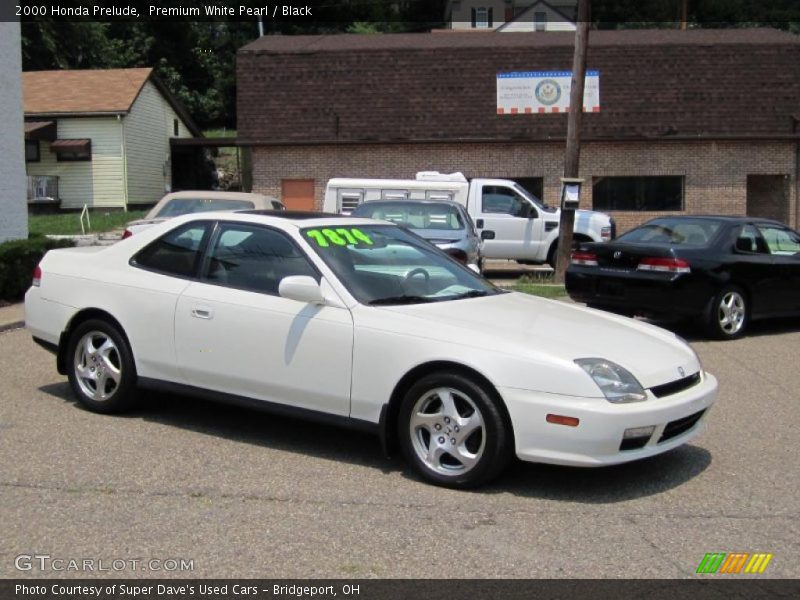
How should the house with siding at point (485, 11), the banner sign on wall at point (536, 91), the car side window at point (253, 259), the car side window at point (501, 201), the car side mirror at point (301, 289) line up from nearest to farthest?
the car side mirror at point (301, 289) < the car side window at point (253, 259) < the car side window at point (501, 201) < the banner sign on wall at point (536, 91) < the house with siding at point (485, 11)

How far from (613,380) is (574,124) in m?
12.2

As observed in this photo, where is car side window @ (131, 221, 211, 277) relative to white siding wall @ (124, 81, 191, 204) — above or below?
below

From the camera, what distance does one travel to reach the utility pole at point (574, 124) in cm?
1612

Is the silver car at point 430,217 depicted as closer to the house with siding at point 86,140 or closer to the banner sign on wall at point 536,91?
the banner sign on wall at point 536,91

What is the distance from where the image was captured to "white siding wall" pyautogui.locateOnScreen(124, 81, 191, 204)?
3450cm

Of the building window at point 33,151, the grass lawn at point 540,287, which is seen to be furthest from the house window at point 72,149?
the grass lawn at point 540,287

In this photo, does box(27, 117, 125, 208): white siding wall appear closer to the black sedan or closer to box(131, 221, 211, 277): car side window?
the black sedan

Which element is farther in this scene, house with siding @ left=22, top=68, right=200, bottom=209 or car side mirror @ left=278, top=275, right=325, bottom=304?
house with siding @ left=22, top=68, right=200, bottom=209

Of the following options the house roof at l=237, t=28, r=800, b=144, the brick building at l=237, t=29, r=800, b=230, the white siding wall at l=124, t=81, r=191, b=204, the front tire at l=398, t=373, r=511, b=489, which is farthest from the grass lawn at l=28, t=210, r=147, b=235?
the front tire at l=398, t=373, r=511, b=489

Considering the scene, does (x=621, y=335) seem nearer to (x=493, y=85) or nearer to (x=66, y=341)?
(x=66, y=341)

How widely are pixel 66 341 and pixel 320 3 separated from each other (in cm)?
5881

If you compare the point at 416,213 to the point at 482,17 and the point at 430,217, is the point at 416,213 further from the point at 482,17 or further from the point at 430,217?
the point at 482,17

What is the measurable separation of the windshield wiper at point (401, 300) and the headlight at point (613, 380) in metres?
1.21

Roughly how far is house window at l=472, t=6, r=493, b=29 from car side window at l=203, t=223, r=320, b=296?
6419cm
